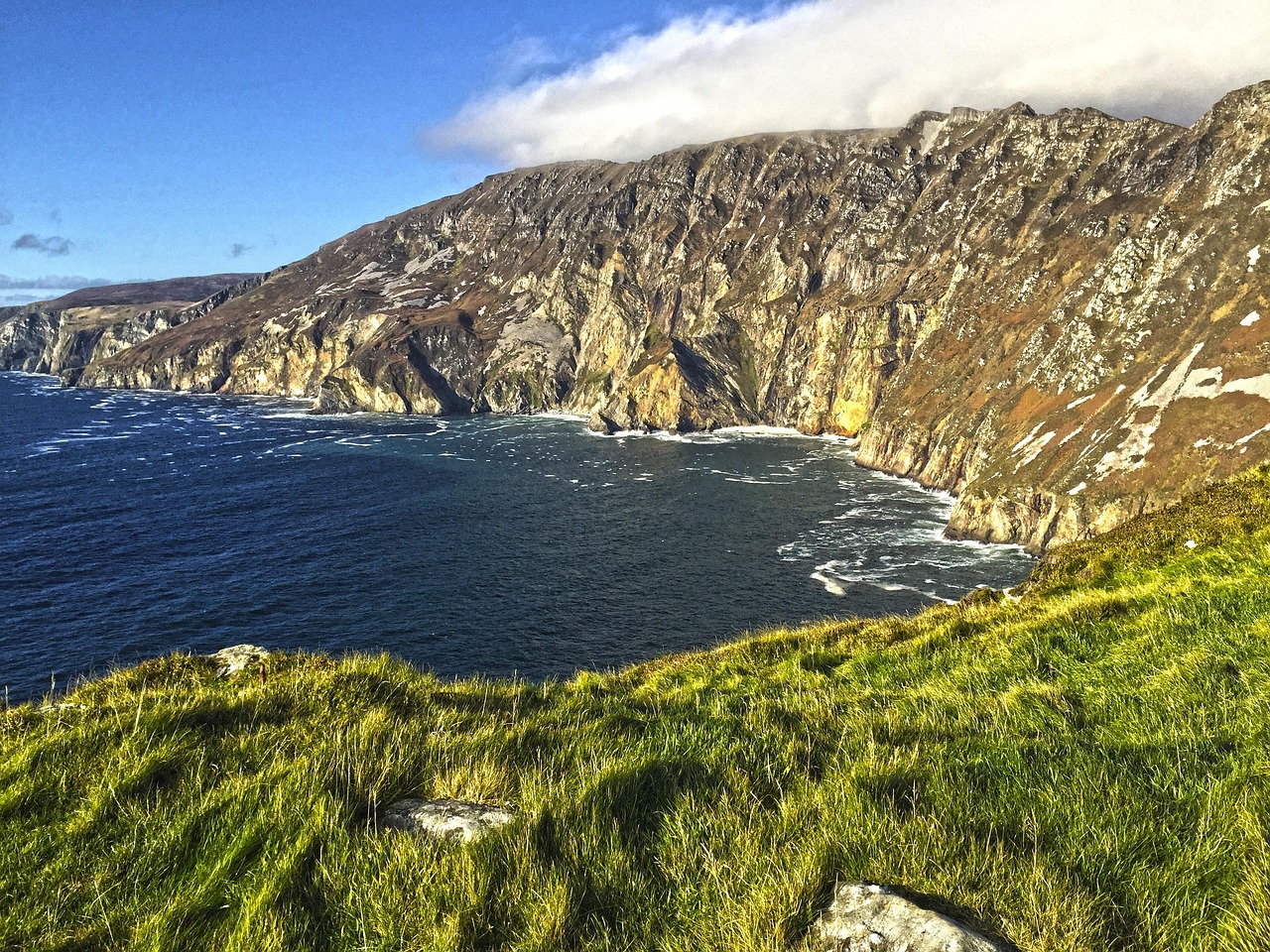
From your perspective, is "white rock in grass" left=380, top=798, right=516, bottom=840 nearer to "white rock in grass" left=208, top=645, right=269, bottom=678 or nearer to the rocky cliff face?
"white rock in grass" left=208, top=645, right=269, bottom=678

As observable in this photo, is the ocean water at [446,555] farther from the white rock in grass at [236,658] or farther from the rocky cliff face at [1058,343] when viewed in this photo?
the white rock in grass at [236,658]

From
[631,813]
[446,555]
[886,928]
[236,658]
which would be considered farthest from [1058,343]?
[886,928]

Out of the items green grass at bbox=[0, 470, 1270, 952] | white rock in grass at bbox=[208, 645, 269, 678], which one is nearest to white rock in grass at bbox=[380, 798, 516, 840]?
green grass at bbox=[0, 470, 1270, 952]

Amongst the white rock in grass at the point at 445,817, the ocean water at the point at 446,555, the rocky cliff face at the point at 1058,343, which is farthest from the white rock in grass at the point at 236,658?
the rocky cliff face at the point at 1058,343

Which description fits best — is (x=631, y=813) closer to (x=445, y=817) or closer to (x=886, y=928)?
(x=445, y=817)

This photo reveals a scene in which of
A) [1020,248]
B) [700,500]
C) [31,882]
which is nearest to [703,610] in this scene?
[700,500]

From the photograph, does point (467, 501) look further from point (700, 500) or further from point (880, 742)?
point (880, 742)
